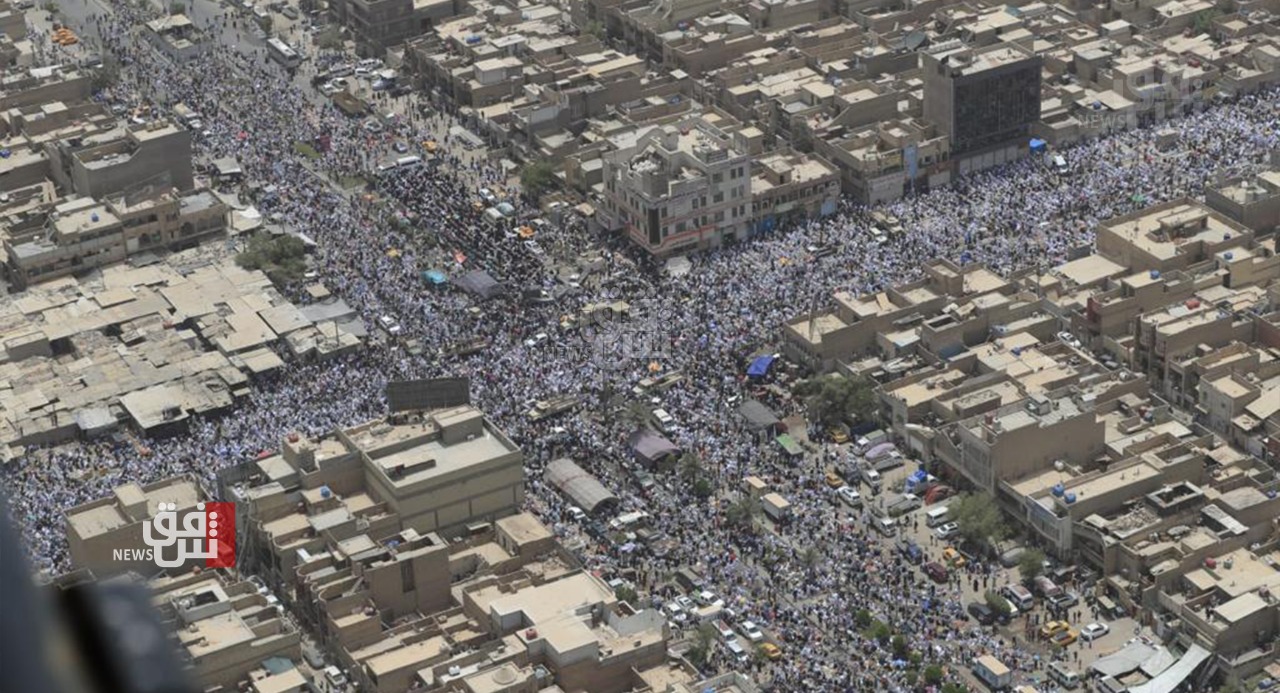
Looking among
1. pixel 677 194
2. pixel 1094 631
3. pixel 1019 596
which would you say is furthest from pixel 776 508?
pixel 677 194

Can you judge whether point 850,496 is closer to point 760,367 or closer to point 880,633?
point 880,633

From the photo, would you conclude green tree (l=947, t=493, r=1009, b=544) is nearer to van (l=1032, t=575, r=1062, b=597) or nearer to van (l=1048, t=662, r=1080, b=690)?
van (l=1032, t=575, r=1062, b=597)

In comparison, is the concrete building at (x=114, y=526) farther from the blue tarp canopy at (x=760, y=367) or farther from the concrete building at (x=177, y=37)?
the concrete building at (x=177, y=37)

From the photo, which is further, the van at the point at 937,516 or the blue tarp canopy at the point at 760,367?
the blue tarp canopy at the point at 760,367

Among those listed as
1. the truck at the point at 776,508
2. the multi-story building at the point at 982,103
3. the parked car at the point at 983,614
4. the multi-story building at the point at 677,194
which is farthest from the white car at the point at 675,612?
the multi-story building at the point at 982,103

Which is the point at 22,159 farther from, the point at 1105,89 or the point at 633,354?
the point at 1105,89

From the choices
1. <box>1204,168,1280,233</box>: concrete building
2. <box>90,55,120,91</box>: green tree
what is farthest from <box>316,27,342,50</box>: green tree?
<box>1204,168,1280,233</box>: concrete building
